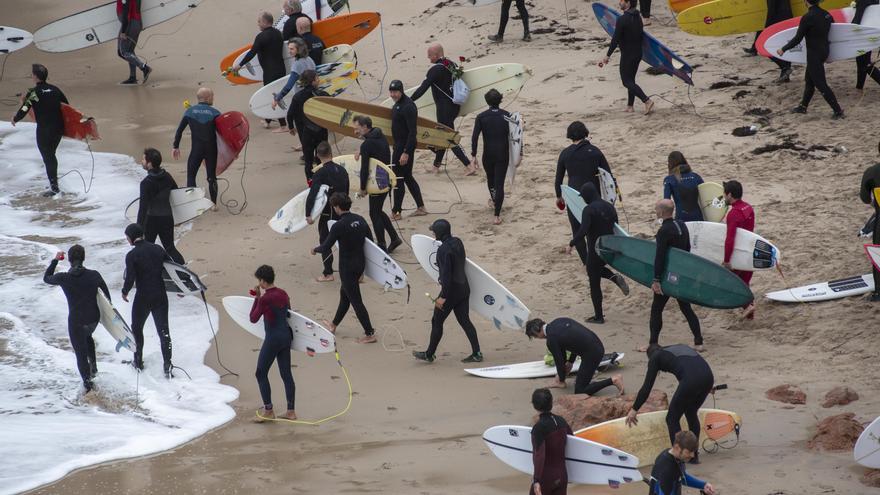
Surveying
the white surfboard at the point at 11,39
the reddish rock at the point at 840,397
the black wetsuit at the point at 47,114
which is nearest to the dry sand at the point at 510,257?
the reddish rock at the point at 840,397

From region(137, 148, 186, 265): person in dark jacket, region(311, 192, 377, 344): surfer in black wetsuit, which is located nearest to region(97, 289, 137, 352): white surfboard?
region(137, 148, 186, 265): person in dark jacket

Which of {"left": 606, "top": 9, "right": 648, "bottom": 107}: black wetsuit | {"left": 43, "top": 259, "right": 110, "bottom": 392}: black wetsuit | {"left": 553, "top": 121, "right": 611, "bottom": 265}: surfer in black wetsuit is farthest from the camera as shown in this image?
{"left": 606, "top": 9, "right": 648, "bottom": 107}: black wetsuit

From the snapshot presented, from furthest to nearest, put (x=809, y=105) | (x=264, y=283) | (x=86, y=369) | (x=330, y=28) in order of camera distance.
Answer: (x=330, y=28) < (x=809, y=105) < (x=86, y=369) < (x=264, y=283)

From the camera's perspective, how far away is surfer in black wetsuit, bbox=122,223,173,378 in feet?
31.9

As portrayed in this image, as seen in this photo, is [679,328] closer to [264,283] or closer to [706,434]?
[706,434]

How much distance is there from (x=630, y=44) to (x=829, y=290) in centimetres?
522

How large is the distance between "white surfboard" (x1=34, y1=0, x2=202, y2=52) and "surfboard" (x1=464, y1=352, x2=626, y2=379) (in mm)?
10652

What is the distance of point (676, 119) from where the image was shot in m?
14.2

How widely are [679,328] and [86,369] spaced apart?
17.0ft

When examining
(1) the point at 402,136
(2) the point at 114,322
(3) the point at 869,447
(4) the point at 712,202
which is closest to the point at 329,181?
(1) the point at 402,136

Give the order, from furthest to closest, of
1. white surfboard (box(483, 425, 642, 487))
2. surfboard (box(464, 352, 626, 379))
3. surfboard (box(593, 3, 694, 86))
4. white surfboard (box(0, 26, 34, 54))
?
white surfboard (box(0, 26, 34, 54)), surfboard (box(593, 3, 694, 86)), surfboard (box(464, 352, 626, 379)), white surfboard (box(483, 425, 642, 487))

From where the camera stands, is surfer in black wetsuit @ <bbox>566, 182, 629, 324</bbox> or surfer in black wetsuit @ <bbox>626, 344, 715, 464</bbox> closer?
surfer in black wetsuit @ <bbox>626, 344, 715, 464</bbox>

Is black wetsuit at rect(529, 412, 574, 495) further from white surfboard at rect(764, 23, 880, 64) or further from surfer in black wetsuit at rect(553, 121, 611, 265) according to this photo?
white surfboard at rect(764, 23, 880, 64)

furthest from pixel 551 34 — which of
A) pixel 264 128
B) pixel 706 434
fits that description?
pixel 706 434
